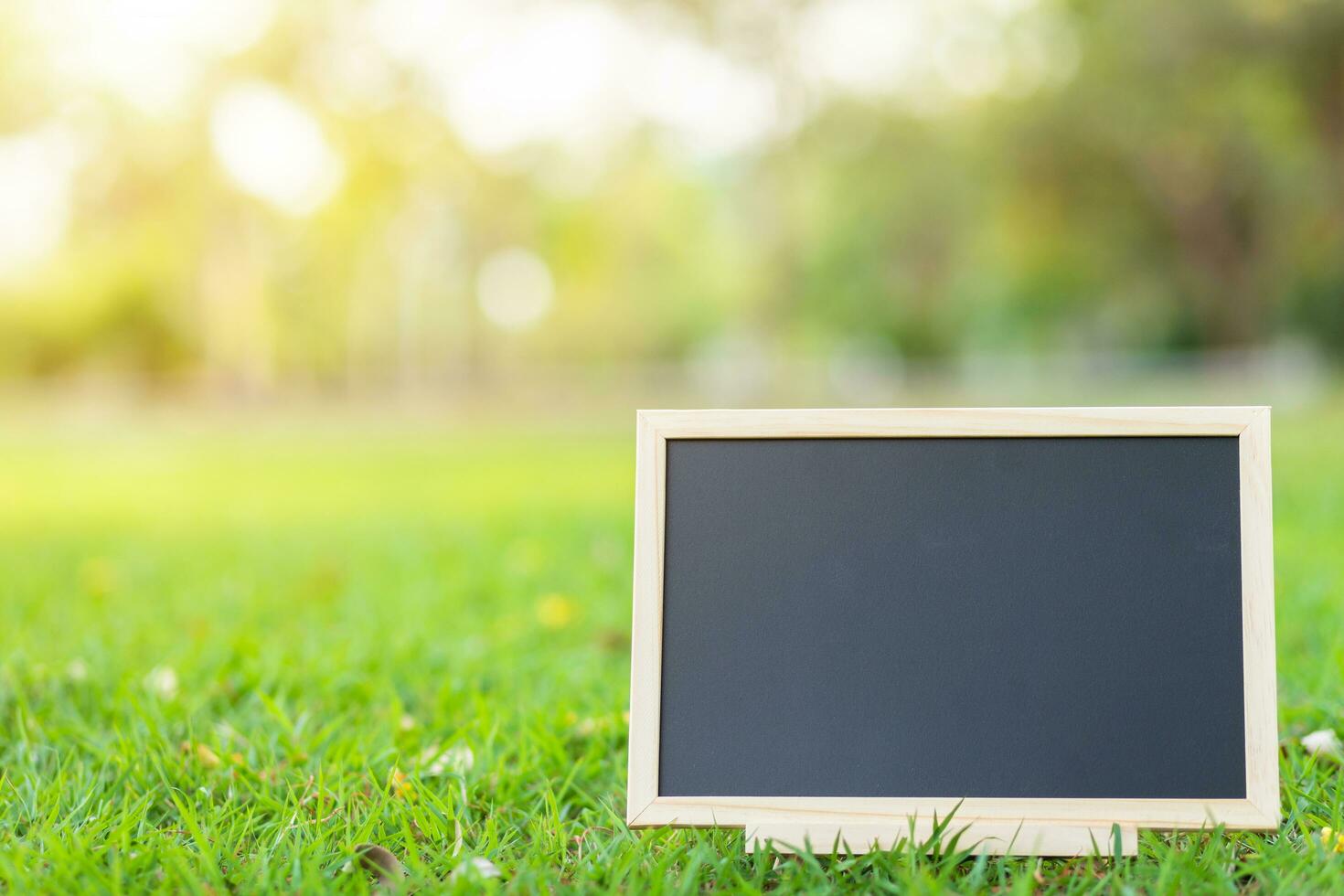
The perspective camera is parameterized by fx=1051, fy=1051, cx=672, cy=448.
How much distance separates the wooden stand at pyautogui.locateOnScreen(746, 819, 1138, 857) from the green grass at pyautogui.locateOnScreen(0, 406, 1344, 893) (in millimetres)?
22

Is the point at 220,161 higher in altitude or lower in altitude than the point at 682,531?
higher

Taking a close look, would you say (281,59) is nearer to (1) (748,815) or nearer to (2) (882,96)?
(2) (882,96)

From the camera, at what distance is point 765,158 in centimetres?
1214

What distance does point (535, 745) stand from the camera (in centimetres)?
169

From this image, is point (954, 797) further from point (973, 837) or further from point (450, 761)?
point (450, 761)

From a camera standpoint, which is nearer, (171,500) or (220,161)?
(171,500)

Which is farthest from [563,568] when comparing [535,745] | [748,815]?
[748,815]

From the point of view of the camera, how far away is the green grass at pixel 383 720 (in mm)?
1247

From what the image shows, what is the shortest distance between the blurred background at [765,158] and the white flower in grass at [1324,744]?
9722mm

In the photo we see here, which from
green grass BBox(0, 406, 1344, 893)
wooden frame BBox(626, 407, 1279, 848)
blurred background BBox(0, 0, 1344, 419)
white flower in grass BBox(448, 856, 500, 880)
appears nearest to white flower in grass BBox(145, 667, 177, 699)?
green grass BBox(0, 406, 1344, 893)

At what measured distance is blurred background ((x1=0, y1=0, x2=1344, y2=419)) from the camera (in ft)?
37.9

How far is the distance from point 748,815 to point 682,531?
346 mm

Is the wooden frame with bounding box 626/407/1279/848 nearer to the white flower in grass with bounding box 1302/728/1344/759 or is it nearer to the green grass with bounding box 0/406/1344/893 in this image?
the green grass with bounding box 0/406/1344/893

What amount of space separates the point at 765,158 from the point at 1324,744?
36.8 ft
